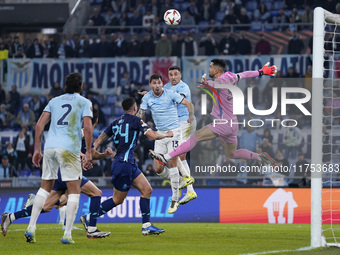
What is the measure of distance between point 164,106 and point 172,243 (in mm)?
3533

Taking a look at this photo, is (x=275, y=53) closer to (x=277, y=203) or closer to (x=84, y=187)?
(x=277, y=203)

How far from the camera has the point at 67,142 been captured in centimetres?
1102

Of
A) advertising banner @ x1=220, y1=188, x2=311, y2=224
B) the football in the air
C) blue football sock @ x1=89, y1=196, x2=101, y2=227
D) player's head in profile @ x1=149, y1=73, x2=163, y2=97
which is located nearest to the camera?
blue football sock @ x1=89, y1=196, x2=101, y2=227

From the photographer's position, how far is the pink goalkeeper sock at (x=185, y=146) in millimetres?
13695

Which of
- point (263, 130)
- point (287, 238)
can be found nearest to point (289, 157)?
point (263, 130)

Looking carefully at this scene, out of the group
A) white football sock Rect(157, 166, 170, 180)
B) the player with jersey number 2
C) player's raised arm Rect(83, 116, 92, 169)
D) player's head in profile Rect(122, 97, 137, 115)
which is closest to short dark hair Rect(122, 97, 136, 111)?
player's head in profile Rect(122, 97, 137, 115)

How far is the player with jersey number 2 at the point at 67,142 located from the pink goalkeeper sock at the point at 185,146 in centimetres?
287

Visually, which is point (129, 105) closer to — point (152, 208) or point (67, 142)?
point (67, 142)

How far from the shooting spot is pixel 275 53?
981 inches

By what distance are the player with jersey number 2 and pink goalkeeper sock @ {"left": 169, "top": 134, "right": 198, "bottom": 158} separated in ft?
9.41

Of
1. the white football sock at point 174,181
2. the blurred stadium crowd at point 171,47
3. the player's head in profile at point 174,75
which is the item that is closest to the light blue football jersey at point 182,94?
the player's head in profile at point 174,75

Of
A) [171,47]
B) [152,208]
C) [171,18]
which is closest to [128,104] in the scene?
[171,18]

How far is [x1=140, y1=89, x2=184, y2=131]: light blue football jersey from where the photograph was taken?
1431cm

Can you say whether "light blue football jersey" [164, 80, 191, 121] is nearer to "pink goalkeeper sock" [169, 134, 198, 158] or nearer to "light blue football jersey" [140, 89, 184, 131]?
"light blue football jersey" [140, 89, 184, 131]
